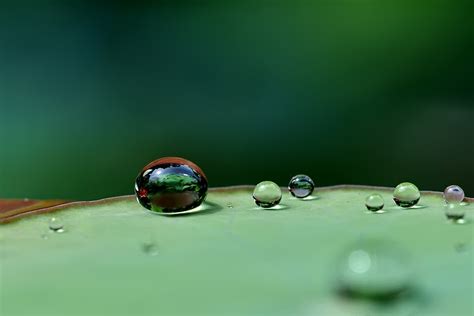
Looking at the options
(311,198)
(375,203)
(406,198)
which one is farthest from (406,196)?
→ (311,198)

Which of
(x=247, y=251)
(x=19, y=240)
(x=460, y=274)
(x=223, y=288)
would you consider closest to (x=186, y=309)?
(x=223, y=288)

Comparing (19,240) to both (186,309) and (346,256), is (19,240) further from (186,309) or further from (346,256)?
(346,256)

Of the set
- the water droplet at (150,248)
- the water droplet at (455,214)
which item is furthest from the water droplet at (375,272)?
the water droplet at (455,214)

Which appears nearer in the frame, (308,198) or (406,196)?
(406,196)

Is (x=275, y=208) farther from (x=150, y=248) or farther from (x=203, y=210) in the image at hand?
(x=150, y=248)

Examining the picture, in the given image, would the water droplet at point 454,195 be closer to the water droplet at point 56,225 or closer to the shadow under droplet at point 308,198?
the shadow under droplet at point 308,198

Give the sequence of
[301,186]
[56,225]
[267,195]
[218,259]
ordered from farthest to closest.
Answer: [301,186] < [267,195] < [56,225] < [218,259]
